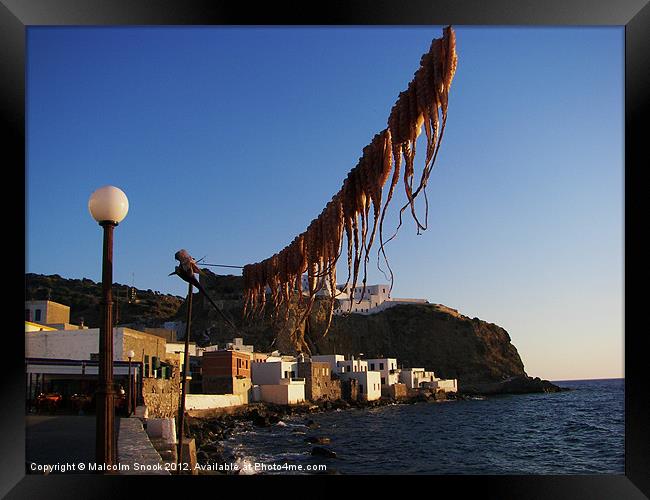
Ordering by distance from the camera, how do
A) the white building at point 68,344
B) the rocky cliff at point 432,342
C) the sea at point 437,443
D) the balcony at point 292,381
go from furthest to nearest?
the rocky cliff at point 432,342
the balcony at point 292,381
the sea at point 437,443
the white building at point 68,344

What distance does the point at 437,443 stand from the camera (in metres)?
37.7

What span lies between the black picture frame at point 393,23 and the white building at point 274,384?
42037 mm

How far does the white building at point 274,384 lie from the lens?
1907 inches

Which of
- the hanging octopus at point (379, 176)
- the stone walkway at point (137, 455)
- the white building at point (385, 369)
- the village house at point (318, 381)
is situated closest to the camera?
the hanging octopus at point (379, 176)

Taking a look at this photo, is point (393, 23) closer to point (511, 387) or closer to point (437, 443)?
point (437, 443)

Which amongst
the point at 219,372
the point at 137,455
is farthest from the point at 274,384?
the point at 137,455

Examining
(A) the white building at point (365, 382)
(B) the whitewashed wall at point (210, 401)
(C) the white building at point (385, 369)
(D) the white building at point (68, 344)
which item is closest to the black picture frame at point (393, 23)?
(D) the white building at point (68, 344)

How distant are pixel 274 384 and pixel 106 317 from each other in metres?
45.9

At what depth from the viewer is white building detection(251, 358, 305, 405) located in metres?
48.4

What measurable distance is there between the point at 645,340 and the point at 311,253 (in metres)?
3.62

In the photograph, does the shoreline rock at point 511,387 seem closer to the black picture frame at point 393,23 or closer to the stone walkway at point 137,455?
the stone walkway at point 137,455

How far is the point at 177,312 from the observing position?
304ft

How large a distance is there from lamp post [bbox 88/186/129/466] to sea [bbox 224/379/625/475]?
13.7m

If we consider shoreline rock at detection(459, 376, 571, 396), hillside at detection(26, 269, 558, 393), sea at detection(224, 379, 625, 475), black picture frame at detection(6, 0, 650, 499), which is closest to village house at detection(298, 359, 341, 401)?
sea at detection(224, 379, 625, 475)
